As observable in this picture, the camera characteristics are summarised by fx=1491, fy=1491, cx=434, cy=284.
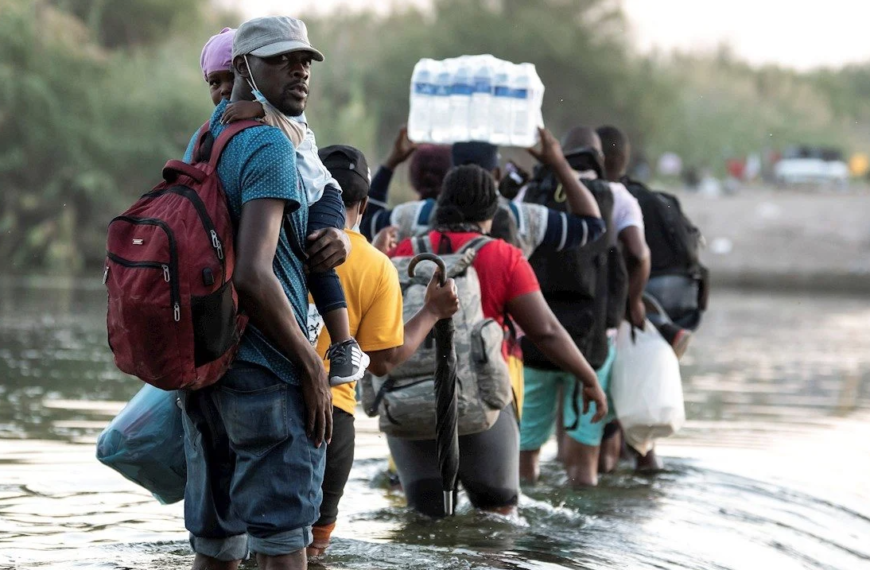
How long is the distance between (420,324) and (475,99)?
10.2 ft

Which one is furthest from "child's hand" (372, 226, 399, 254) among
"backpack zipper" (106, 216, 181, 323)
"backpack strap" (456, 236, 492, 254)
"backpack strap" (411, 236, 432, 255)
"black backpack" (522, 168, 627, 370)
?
"backpack zipper" (106, 216, 181, 323)

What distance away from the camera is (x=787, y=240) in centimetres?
3419

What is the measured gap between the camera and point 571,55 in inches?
2363

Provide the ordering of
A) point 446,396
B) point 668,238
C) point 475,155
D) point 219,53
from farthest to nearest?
point 668,238
point 475,155
point 446,396
point 219,53

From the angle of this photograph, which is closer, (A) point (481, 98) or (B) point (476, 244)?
(B) point (476, 244)

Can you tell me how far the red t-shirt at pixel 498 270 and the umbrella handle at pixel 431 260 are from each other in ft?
1.03

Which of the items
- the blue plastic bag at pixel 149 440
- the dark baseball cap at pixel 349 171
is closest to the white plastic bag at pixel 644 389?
the dark baseball cap at pixel 349 171

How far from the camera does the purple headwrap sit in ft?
15.4

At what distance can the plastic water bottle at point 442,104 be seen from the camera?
26.1 feet

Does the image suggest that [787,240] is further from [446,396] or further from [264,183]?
[264,183]

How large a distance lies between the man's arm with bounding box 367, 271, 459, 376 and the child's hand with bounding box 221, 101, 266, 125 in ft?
3.86

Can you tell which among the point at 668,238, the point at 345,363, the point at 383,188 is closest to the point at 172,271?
the point at 345,363

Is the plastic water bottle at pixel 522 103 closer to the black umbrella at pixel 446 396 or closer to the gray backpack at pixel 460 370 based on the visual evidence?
the gray backpack at pixel 460 370

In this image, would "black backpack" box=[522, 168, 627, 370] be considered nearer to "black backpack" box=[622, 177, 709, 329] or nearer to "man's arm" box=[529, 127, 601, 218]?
"man's arm" box=[529, 127, 601, 218]
